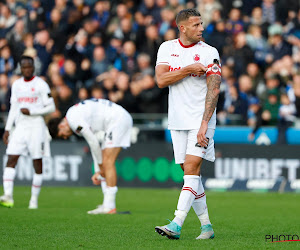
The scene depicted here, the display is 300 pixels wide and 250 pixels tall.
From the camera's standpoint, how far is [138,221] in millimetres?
10680

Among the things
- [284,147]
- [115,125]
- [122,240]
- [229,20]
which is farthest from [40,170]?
[229,20]

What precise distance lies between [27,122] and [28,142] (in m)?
0.36

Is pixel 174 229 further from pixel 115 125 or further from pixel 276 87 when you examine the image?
pixel 276 87

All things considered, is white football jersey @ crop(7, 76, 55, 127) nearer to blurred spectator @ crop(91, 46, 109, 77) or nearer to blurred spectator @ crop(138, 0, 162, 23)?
blurred spectator @ crop(91, 46, 109, 77)

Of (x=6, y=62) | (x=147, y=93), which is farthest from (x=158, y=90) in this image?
(x=6, y=62)

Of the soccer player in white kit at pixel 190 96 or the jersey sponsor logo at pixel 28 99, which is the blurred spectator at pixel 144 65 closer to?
the jersey sponsor logo at pixel 28 99

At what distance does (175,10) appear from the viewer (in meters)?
20.2

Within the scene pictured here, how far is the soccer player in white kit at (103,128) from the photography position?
39.7 feet

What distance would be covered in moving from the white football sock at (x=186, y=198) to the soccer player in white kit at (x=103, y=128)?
4291mm

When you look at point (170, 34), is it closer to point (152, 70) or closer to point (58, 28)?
point (152, 70)

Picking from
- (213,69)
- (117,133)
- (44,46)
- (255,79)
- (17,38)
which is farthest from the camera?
(17,38)

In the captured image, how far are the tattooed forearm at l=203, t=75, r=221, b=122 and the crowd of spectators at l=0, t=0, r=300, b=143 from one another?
952 centimetres

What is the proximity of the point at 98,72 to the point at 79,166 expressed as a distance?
2.59 metres

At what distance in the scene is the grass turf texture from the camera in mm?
7793
